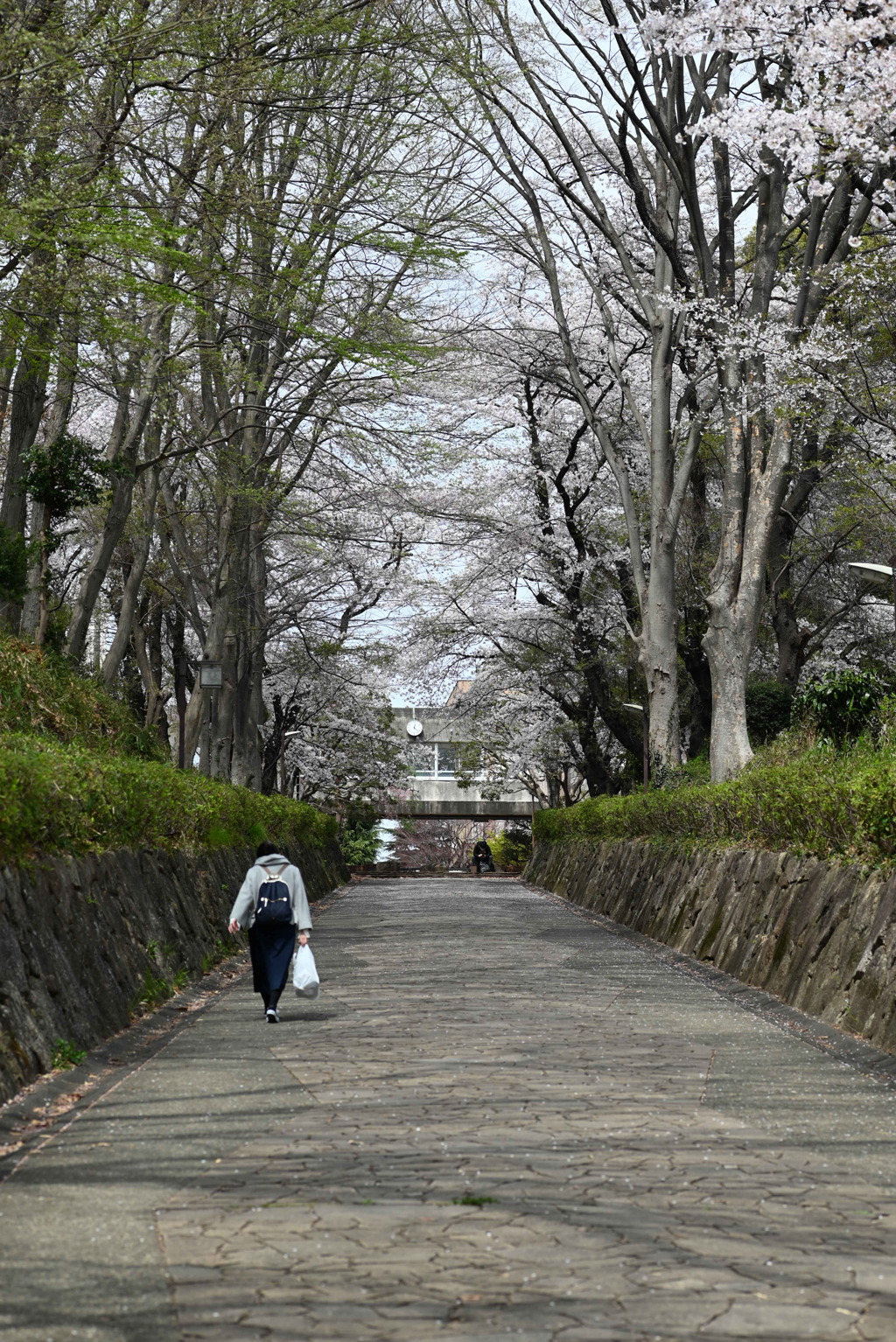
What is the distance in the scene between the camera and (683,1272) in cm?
463

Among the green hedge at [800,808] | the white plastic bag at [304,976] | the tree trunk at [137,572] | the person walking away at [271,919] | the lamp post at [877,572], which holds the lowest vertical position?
the white plastic bag at [304,976]

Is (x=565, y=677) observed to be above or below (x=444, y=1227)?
above

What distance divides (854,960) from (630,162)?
1312 centimetres

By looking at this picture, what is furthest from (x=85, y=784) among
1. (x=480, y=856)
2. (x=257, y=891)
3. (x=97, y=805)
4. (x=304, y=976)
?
(x=480, y=856)

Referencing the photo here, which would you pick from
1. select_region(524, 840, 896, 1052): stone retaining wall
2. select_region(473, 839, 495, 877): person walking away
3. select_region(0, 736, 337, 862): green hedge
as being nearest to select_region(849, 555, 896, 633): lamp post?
select_region(524, 840, 896, 1052): stone retaining wall

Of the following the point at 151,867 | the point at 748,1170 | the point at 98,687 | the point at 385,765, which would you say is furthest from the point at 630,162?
the point at 385,765

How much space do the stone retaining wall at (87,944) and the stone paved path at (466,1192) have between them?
596 mm

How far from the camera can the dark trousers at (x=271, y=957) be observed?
1113 cm

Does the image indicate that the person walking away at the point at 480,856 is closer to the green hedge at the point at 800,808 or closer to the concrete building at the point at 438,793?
the concrete building at the point at 438,793

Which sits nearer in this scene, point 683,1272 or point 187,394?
point 683,1272

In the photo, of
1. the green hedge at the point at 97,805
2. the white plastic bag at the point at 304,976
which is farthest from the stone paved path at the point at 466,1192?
the green hedge at the point at 97,805

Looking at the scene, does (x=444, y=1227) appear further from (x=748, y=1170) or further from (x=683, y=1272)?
(x=748, y=1170)

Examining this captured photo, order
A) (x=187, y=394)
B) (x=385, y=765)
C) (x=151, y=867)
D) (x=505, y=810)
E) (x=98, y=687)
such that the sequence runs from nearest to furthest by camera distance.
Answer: (x=151, y=867) → (x=98, y=687) → (x=187, y=394) → (x=385, y=765) → (x=505, y=810)

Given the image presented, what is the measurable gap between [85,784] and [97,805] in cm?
40
